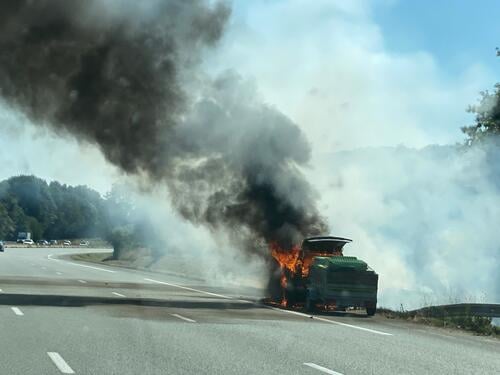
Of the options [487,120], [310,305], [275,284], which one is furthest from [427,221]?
[310,305]

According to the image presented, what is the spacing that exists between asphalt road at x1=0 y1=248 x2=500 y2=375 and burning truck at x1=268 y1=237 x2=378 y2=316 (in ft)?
1.63

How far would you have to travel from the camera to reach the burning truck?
19.7 metres

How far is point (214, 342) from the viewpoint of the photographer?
41.8 feet

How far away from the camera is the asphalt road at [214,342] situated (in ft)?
33.2

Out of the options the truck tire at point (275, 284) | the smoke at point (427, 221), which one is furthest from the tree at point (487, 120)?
the truck tire at point (275, 284)

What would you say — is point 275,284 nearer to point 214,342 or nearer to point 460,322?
point 460,322

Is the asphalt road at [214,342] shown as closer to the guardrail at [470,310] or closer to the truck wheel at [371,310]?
the truck wheel at [371,310]

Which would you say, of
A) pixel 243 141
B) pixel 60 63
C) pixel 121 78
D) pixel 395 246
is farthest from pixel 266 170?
pixel 395 246

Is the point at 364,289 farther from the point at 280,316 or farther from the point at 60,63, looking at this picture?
the point at 60,63

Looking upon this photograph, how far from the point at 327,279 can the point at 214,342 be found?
7485 millimetres

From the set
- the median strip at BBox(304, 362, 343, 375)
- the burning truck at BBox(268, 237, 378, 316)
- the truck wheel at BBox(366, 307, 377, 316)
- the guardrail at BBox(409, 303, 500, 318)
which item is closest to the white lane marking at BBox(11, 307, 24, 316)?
the burning truck at BBox(268, 237, 378, 316)

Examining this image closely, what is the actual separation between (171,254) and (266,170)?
44.8 metres

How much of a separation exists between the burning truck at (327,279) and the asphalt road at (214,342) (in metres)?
0.50

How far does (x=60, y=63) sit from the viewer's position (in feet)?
87.4
